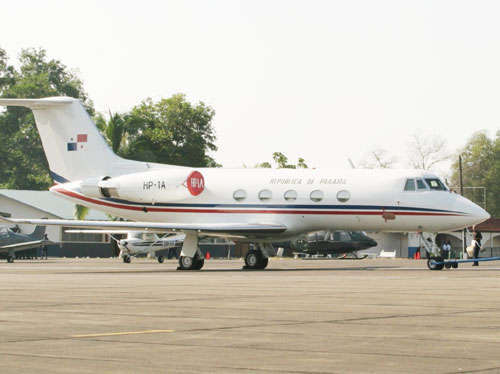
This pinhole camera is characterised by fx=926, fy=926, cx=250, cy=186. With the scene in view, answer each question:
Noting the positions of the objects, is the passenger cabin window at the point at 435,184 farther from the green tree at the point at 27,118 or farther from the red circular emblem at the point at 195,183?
the green tree at the point at 27,118

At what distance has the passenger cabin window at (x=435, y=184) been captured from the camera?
34281 millimetres

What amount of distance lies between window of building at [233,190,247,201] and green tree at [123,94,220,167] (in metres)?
61.3

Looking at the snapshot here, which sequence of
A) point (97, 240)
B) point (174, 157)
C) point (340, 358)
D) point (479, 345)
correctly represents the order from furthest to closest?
1. point (174, 157)
2. point (97, 240)
3. point (479, 345)
4. point (340, 358)

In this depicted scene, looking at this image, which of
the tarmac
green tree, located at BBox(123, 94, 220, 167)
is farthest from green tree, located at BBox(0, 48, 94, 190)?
the tarmac

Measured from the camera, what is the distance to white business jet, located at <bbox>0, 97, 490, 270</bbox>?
112ft

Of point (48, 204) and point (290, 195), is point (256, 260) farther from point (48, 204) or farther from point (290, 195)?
point (48, 204)

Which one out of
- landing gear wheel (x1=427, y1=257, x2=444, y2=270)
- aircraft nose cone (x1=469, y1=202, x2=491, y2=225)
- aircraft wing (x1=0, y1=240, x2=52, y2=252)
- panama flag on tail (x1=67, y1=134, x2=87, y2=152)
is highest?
panama flag on tail (x1=67, y1=134, x2=87, y2=152)

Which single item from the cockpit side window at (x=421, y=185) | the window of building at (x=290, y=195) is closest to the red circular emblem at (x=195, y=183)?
the window of building at (x=290, y=195)

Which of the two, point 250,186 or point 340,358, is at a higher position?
point 250,186

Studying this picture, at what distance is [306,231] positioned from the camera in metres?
35.8

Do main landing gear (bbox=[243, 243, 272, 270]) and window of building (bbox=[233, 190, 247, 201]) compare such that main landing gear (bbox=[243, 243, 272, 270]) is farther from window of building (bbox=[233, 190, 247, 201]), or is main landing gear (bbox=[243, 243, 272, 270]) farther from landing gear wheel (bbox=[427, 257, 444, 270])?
landing gear wheel (bbox=[427, 257, 444, 270])

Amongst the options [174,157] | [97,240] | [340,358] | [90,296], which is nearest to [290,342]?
[340,358]

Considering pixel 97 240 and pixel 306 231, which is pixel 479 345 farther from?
pixel 97 240

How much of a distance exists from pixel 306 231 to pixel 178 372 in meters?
27.6
